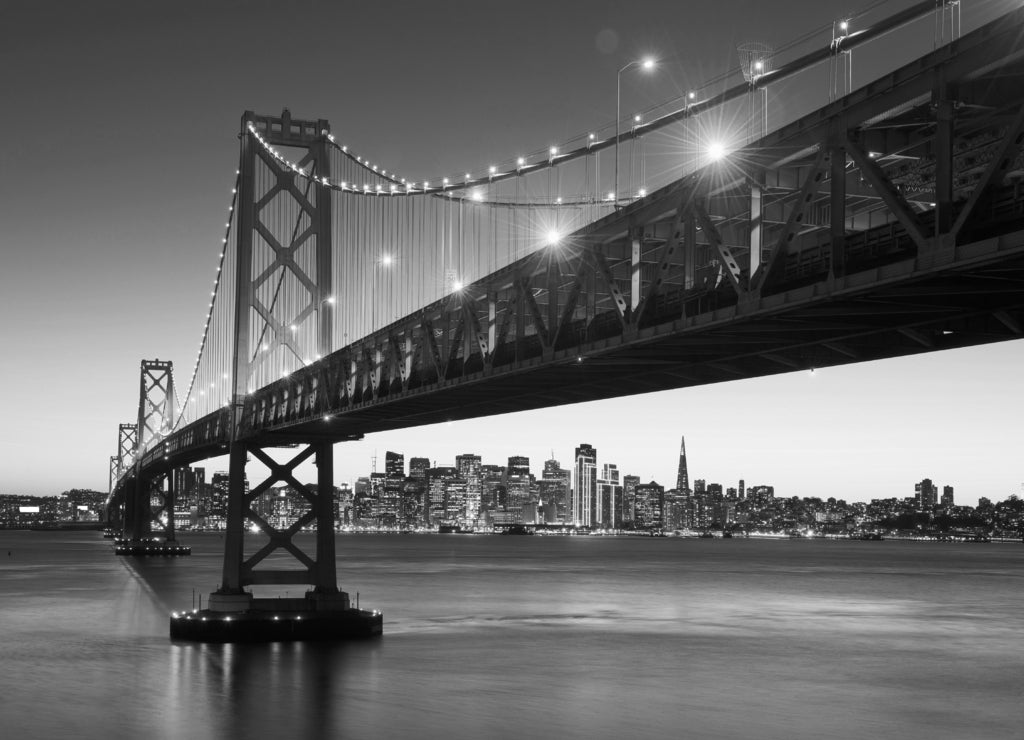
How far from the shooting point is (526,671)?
40.3 meters

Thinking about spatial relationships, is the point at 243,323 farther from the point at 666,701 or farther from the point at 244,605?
the point at 666,701

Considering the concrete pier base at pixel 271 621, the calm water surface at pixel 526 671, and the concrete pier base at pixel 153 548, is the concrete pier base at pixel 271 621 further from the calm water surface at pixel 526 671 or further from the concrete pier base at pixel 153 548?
the concrete pier base at pixel 153 548

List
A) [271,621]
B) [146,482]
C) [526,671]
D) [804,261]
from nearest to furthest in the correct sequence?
[804,261] < [271,621] < [526,671] < [146,482]

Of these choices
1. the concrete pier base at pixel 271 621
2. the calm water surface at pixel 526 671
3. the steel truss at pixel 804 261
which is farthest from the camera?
the concrete pier base at pixel 271 621

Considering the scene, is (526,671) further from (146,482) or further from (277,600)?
(146,482)

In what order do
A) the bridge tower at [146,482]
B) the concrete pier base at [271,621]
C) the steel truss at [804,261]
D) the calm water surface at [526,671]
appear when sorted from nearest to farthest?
the steel truss at [804,261]
the calm water surface at [526,671]
the concrete pier base at [271,621]
the bridge tower at [146,482]

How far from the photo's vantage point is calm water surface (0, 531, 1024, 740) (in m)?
30.8

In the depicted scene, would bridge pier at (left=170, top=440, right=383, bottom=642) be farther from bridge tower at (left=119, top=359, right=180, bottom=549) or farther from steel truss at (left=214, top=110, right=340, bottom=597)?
bridge tower at (left=119, top=359, right=180, bottom=549)

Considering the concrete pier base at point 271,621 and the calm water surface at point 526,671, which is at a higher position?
the concrete pier base at point 271,621

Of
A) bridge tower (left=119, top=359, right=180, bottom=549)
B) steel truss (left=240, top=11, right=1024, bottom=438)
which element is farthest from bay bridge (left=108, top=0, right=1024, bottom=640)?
bridge tower (left=119, top=359, right=180, bottom=549)

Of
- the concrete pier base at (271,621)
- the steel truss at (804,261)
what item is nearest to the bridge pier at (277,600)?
the concrete pier base at (271,621)

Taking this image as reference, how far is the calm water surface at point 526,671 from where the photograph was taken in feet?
101

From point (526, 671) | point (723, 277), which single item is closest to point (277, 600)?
point (526, 671)

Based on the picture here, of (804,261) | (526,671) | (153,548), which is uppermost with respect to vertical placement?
(804,261)
